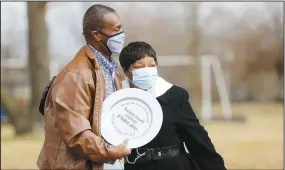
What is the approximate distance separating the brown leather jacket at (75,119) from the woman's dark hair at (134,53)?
453 millimetres

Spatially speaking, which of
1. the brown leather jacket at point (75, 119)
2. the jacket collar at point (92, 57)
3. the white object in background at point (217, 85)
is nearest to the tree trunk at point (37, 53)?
the white object in background at point (217, 85)

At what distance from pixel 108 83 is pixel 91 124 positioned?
0.90 feet

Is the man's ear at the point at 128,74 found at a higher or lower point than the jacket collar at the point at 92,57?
lower

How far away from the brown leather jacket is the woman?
47cm

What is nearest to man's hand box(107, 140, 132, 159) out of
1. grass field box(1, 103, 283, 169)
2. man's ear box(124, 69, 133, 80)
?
man's ear box(124, 69, 133, 80)

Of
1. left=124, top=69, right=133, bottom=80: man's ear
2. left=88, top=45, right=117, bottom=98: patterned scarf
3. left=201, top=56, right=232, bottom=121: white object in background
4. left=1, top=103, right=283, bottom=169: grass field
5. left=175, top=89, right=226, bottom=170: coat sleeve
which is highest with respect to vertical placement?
left=88, top=45, right=117, bottom=98: patterned scarf

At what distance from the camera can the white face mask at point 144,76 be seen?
365cm

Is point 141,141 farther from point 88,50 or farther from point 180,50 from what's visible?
point 180,50

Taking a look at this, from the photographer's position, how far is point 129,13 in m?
23.7

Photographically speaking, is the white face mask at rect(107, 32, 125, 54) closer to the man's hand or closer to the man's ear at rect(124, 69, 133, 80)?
the man's ear at rect(124, 69, 133, 80)

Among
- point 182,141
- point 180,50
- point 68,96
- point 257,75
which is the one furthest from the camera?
point 257,75

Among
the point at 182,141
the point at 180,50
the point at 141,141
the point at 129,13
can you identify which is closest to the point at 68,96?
the point at 141,141

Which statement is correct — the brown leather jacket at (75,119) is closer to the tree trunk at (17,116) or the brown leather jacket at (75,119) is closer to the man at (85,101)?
the man at (85,101)

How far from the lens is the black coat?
12.6ft
